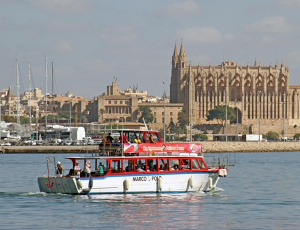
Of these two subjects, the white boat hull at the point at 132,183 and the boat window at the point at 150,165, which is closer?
the white boat hull at the point at 132,183

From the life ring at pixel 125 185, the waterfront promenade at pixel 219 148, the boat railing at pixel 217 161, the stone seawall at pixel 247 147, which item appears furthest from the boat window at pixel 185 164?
the stone seawall at pixel 247 147

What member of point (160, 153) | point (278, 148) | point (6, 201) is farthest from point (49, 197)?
point (278, 148)

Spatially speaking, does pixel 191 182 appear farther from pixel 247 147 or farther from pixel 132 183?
pixel 247 147

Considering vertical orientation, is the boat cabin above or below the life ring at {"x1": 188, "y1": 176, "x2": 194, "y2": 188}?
above

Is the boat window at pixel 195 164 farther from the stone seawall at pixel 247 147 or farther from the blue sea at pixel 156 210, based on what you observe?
the stone seawall at pixel 247 147

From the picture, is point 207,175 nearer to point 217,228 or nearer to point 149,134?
point 149,134

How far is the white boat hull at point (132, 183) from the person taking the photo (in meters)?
40.0

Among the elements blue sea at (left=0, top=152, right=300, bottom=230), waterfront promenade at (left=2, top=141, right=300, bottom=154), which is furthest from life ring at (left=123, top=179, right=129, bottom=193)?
waterfront promenade at (left=2, top=141, right=300, bottom=154)

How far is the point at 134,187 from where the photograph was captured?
4053 centimetres

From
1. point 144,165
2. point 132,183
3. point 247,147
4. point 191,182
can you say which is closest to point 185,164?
point 191,182

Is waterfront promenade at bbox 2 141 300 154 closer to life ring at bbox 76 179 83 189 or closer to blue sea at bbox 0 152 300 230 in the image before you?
blue sea at bbox 0 152 300 230

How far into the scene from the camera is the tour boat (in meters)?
40.2

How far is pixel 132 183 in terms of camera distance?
40469 millimetres

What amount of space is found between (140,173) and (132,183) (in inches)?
21.9
